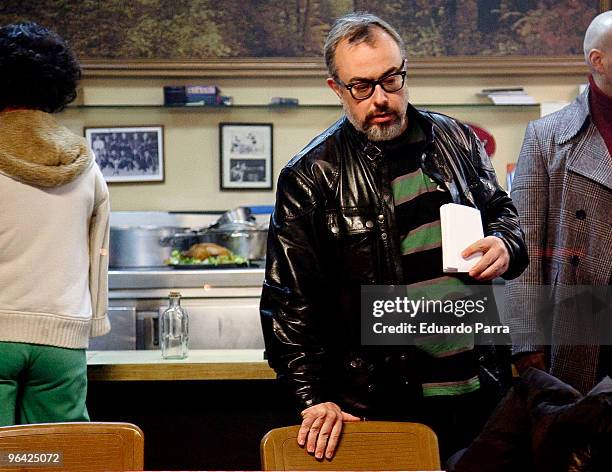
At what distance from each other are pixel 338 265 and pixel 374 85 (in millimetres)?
457

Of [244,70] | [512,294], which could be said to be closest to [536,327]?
[512,294]

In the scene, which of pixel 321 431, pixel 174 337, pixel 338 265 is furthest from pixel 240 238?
pixel 321 431

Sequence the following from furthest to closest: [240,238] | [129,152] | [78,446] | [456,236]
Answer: [129,152] → [240,238] → [456,236] → [78,446]

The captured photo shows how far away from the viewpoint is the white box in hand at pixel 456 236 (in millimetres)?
2250

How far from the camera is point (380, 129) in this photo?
93.0 inches

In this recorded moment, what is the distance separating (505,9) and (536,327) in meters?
2.66

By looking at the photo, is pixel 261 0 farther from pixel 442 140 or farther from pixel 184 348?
pixel 442 140

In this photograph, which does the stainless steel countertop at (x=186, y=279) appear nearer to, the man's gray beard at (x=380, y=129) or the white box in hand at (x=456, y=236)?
the man's gray beard at (x=380, y=129)

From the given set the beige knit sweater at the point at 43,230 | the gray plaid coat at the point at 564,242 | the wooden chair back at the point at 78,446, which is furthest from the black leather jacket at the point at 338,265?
the beige knit sweater at the point at 43,230

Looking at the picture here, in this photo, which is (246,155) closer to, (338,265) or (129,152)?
(129,152)

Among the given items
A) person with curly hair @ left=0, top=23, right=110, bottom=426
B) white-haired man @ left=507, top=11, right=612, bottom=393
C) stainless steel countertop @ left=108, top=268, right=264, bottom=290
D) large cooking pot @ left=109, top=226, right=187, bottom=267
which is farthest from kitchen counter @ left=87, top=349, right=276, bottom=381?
large cooking pot @ left=109, top=226, right=187, bottom=267

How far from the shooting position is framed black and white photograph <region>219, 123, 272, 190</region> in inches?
202

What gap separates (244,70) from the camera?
16.7ft

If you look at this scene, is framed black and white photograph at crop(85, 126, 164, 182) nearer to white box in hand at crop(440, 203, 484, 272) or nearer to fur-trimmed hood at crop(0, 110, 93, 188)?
fur-trimmed hood at crop(0, 110, 93, 188)
